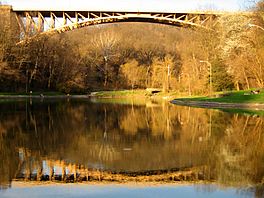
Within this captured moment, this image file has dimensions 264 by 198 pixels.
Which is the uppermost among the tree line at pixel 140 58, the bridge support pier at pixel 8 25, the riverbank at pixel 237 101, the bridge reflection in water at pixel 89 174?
the bridge support pier at pixel 8 25

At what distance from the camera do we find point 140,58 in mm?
85062

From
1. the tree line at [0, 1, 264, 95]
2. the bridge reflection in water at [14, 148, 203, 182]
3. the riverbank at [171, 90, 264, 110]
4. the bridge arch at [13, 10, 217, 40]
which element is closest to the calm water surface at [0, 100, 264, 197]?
the bridge reflection in water at [14, 148, 203, 182]

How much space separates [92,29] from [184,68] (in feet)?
155

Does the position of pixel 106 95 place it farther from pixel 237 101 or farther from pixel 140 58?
pixel 237 101

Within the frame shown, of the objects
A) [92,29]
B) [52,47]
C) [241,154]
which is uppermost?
[92,29]

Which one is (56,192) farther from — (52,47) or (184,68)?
(52,47)

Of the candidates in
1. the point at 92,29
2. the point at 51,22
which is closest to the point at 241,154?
the point at 51,22

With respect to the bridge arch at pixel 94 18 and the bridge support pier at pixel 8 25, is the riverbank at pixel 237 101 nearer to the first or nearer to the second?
the bridge arch at pixel 94 18

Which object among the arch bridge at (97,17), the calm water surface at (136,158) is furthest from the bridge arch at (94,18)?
the calm water surface at (136,158)

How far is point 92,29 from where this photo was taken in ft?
321

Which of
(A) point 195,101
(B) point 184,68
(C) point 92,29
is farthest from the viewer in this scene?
(C) point 92,29

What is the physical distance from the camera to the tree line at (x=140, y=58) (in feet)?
145

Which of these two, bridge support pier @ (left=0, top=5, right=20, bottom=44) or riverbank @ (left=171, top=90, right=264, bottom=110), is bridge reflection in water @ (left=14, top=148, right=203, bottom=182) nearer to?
riverbank @ (left=171, top=90, right=264, bottom=110)

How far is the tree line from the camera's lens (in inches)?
1740
